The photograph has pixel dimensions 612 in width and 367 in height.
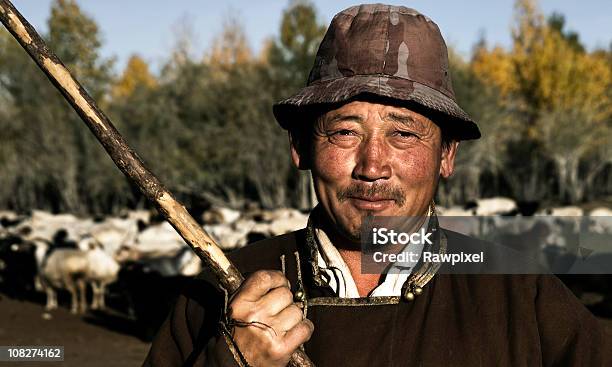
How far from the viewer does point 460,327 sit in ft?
7.01

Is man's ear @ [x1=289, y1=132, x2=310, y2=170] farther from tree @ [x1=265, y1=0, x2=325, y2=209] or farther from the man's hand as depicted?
tree @ [x1=265, y1=0, x2=325, y2=209]

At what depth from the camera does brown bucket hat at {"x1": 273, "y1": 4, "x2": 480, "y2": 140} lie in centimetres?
221

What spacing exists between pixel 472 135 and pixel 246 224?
622 inches

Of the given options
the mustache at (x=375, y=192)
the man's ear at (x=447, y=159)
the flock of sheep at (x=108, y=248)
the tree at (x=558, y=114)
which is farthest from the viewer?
the tree at (x=558, y=114)

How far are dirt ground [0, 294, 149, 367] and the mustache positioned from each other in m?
8.55

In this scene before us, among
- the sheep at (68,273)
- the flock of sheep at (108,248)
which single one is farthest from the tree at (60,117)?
the sheep at (68,273)

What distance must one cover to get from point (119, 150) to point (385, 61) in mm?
818

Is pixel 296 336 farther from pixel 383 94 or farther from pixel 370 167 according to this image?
pixel 383 94

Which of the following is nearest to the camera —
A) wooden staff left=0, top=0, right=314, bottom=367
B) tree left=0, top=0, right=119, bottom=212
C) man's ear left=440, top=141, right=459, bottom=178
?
wooden staff left=0, top=0, right=314, bottom=367

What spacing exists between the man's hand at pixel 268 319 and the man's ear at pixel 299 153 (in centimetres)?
Answer: 72

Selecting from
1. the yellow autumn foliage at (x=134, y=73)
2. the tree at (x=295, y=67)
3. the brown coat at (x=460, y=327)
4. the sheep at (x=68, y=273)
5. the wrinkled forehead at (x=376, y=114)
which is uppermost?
the yellow autumn foliage at (x=134, y=73)

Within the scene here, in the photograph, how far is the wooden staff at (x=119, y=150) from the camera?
5.73 ft

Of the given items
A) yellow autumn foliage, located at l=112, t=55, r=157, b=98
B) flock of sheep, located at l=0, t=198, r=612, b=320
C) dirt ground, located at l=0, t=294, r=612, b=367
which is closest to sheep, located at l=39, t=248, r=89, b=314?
flock of sheep, located at l=0, t=198, r=612, b=320

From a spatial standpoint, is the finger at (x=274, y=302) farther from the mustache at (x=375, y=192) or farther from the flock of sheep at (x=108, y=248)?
the flock of sheep at (x=108, y=248)
